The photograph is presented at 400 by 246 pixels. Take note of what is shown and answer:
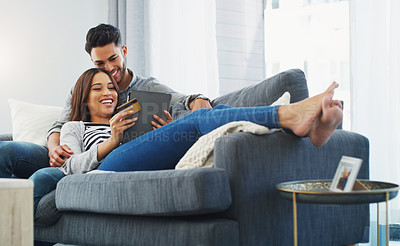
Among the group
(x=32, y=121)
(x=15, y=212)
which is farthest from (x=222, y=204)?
(x=32, y=121)

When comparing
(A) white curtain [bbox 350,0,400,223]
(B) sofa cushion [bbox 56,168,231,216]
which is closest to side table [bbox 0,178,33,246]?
(B) sofa cushion [bbox 56,168,231,216]

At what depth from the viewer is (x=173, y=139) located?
169cm

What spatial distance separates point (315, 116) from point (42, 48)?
2.95 meters

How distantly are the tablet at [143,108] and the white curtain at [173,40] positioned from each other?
1.34m

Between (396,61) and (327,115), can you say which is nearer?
(327,115)

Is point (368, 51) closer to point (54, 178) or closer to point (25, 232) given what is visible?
point (54, 178)

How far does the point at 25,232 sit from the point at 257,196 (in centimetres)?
67

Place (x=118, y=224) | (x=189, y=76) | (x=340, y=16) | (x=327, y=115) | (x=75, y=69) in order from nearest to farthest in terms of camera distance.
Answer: (x=327, y=115), (x=118, y=224), (x=340, y=16), (x=189, y=76), (x=75, y=69)

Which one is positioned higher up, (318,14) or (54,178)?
(318,14)

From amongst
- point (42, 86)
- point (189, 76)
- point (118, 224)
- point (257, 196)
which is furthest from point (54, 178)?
point (42, 86)

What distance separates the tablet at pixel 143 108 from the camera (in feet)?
6.59

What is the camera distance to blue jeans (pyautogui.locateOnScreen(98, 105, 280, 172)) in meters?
1.52

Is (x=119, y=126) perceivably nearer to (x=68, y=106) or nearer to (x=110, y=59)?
(x=68, y=106)

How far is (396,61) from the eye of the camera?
2.57 metres
